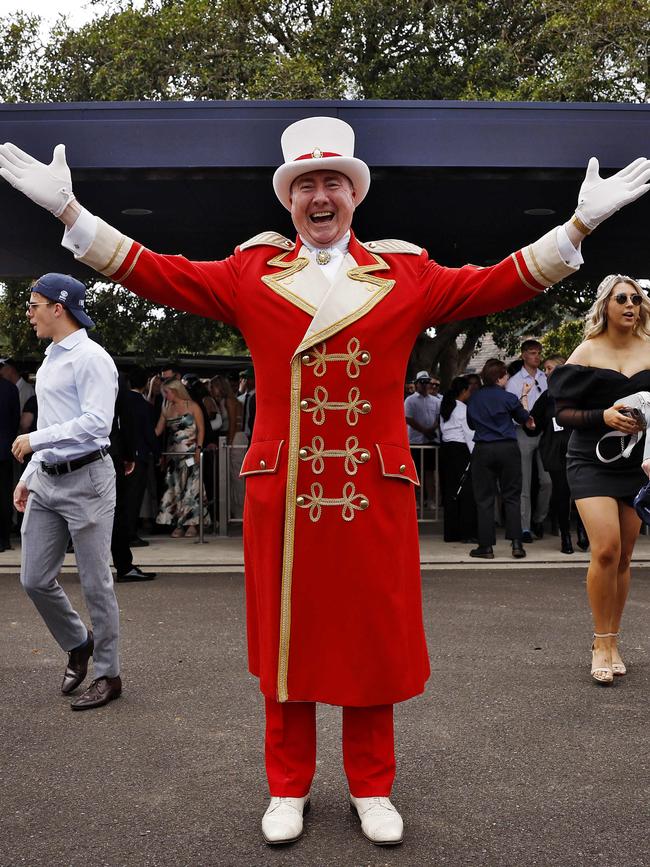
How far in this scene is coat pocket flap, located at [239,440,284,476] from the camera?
11.3 ft

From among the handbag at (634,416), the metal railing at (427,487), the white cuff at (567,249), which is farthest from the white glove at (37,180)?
the metal railing at (427,487)

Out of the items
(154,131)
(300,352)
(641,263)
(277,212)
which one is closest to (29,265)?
(277,212)

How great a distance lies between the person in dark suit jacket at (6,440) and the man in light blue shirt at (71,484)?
5.48 metres

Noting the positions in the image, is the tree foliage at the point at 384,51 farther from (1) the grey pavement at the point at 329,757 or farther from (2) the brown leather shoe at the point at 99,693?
(2) the brown leather shoe at the point at 99,693

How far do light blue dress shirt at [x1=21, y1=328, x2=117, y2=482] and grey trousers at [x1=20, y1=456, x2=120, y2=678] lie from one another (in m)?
0.14

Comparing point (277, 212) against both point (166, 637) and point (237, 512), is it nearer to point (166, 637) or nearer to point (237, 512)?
point (237, 512)

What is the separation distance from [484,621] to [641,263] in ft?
32.0

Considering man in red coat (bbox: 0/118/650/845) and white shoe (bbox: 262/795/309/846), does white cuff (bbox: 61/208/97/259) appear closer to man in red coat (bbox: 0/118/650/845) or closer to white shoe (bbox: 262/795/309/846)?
man in red coat (bbox: 0/118/650/845)

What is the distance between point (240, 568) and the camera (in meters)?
9.56

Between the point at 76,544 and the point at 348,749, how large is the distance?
212 cm

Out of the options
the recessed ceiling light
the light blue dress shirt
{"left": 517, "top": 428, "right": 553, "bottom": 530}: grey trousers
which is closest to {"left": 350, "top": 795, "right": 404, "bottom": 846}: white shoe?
the light blue dress shirt

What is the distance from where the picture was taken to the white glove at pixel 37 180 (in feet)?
10.8

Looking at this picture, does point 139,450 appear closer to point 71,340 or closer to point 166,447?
point 166,447

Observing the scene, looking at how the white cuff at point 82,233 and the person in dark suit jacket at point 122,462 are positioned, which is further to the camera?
the person in dark suit jacket at point 122,462
